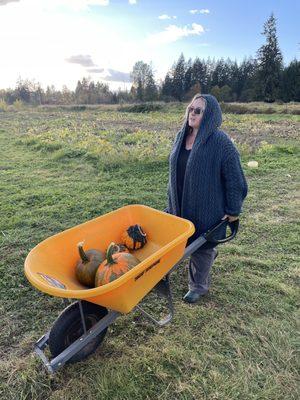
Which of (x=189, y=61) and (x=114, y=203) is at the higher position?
(x=189, y=61)

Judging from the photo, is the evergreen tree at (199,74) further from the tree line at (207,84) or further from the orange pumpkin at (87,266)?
the orange pumpkin at (87,266)

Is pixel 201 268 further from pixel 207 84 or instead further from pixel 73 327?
pixel 207 84

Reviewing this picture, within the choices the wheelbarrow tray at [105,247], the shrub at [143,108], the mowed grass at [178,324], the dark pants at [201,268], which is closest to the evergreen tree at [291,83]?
the shrub at [143,108]

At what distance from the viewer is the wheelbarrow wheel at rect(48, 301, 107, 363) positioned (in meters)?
2.35

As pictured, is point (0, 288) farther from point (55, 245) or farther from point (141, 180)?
point (141, 180)

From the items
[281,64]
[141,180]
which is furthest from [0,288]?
[281,64]

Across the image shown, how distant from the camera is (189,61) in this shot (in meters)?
60.8

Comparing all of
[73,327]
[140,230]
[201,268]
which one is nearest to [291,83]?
[201,268]

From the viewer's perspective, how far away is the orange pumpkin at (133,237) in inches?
117

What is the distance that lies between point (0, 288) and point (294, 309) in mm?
2813

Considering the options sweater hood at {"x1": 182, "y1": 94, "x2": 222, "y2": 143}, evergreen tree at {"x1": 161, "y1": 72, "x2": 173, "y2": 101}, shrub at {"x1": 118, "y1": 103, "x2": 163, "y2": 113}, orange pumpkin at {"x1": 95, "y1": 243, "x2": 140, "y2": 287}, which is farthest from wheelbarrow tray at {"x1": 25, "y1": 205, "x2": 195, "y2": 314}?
evergreen tree at {"x1": 161, "y1": 72, "x2": 173, "y2": 101}

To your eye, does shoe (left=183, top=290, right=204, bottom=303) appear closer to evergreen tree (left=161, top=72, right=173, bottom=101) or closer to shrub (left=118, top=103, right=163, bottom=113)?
shrub (left=118, top=103, right=163, bottom=113)

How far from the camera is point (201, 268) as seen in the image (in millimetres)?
3322

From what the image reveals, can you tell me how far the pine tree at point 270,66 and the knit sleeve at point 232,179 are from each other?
4841 cm
